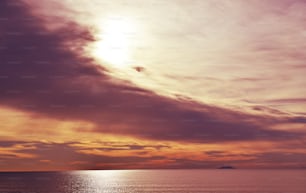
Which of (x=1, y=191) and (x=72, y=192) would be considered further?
(x=1, y=191)

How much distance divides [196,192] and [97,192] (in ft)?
126

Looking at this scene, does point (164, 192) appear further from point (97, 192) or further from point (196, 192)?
point (97, 192)

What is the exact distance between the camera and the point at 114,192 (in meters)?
169

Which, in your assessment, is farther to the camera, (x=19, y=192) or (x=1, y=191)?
(x=1, y=191)

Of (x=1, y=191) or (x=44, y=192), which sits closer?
(x=44, y=192)

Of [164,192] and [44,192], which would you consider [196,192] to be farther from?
[44,192]

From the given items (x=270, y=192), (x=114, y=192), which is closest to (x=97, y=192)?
(x=114, y=192)

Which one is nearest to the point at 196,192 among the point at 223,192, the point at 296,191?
the point at 223,192

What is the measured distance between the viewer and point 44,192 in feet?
531

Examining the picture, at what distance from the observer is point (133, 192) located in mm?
166000

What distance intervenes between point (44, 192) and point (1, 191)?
82.7 ft

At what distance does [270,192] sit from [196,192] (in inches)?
1056

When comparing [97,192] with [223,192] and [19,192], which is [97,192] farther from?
[223,192]

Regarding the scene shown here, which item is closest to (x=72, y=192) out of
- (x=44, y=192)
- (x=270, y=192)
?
(x=44, y=192)
